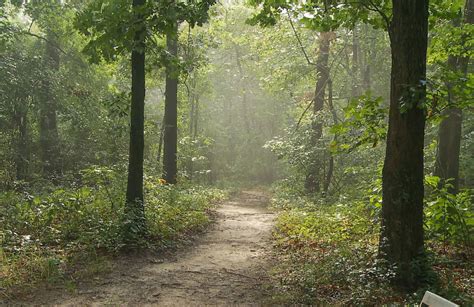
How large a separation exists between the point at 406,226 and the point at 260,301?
2.41m

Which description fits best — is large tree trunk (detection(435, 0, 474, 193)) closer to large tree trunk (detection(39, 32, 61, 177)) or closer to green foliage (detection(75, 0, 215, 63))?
green foliage (detection(75, 0, 215, 63))

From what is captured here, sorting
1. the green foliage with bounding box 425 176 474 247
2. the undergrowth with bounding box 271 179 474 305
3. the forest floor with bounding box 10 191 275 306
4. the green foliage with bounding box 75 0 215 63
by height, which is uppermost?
the green foliage with bounding box 75 0 215 63

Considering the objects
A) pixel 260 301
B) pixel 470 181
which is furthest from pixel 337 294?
pixel 470 181

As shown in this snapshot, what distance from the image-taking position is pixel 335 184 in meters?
17.0

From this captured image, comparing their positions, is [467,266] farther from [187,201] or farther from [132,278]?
[187,201]

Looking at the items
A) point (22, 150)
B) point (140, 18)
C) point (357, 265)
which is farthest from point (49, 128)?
A: point (357, 265)

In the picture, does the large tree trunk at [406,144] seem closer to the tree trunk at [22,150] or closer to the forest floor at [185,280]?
the forest floor at [185,280]

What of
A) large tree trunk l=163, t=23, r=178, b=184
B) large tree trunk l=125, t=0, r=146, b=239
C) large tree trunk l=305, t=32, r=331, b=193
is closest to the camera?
large tree trunk l=125, t=0, r=146, b=239

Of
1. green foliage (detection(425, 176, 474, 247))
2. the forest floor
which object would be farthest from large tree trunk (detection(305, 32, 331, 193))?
green foliage (detection(425, 176, 474, 247))

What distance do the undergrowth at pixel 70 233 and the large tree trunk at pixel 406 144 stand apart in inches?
190

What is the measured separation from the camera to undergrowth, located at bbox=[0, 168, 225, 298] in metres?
6.12

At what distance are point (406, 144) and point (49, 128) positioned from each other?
1891cm

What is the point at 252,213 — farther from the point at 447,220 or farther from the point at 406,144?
the point at 406,144

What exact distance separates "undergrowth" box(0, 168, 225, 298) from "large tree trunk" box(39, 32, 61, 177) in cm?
716
